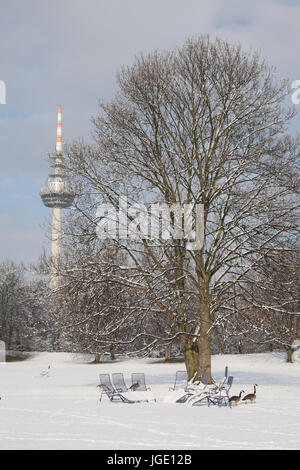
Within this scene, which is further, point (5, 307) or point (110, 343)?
point (5, 307)

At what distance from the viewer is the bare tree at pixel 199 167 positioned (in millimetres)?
20609

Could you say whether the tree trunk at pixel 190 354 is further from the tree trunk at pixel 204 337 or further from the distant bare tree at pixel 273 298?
the distant bare tree at pixel 273 298

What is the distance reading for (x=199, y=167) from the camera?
21.4 m

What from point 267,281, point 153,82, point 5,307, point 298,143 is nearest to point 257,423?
point 267,281

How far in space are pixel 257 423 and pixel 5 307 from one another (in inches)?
2183

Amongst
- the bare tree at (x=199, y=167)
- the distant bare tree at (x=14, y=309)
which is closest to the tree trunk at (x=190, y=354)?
the bare tree at (x=199, y=167)

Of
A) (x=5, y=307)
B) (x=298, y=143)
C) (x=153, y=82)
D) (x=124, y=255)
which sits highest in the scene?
(x=153, y=82)

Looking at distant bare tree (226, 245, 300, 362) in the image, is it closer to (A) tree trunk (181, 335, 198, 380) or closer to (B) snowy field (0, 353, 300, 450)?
(A) tree trunk (181, 335, 198, 380)

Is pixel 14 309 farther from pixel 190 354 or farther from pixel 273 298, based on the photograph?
pixel 273 298

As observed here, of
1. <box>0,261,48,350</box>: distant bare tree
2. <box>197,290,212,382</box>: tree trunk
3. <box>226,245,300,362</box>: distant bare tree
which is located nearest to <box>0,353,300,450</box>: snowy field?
<box>197,290,212,382</box>: tree trunk

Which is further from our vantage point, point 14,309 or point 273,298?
point 14,309

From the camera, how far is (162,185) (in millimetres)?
21828

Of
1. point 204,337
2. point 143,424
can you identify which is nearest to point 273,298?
point 204,337
